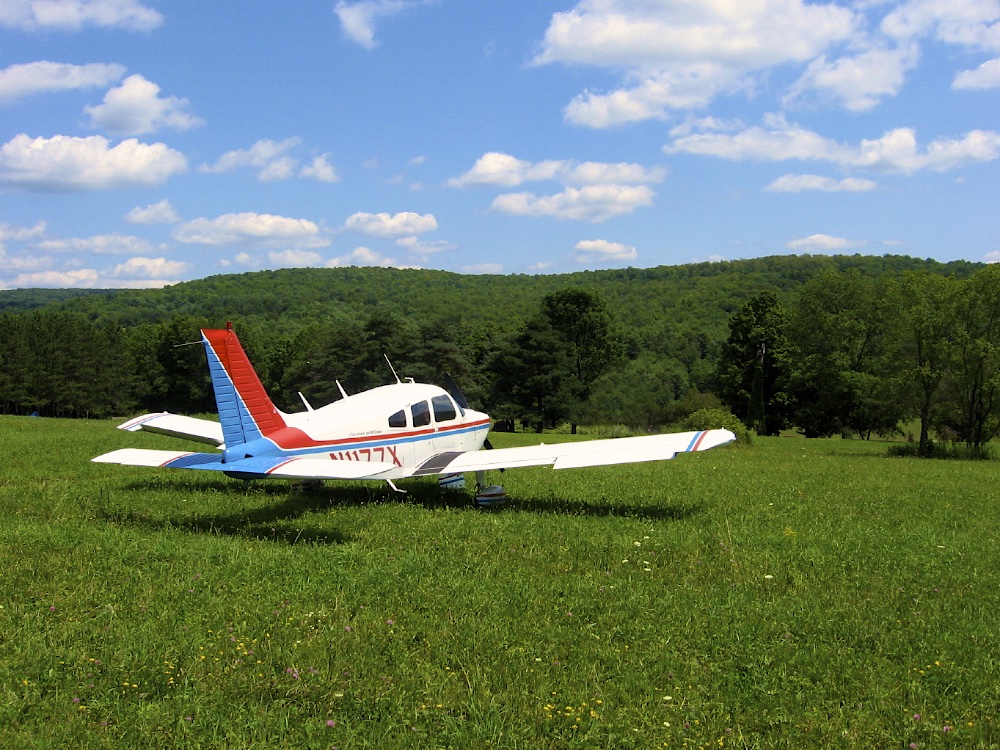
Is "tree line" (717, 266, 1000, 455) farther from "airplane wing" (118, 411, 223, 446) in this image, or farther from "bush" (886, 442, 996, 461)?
"airplane wing" (118, 411, 223, 446)

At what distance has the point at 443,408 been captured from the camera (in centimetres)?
1288

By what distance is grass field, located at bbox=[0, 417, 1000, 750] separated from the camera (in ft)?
15.0

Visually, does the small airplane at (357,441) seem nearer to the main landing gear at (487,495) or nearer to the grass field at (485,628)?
the main landing gear at (487,495)

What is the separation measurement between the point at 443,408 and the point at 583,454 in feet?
8.75

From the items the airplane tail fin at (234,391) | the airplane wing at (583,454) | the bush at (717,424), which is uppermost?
the airplane tail fin at (234,391)

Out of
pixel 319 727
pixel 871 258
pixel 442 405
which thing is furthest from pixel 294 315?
pixel 319 727

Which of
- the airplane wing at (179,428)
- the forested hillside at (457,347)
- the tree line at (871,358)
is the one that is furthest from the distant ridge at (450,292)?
the airplane wing at (179,428)

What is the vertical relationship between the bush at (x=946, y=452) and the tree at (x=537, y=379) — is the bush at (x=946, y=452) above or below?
below

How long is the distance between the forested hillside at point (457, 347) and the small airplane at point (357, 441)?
29.0m

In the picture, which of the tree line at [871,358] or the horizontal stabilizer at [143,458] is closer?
the horizontal stabilizer at [143,458]

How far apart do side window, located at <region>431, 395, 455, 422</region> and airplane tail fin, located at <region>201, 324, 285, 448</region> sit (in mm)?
3181

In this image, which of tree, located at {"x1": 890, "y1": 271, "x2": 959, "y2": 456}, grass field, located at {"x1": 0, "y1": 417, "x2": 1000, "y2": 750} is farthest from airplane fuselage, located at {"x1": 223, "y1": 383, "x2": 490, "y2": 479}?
tree, located at {"x1": 890, "y1": 271, "x2": 959, "y2": 456}

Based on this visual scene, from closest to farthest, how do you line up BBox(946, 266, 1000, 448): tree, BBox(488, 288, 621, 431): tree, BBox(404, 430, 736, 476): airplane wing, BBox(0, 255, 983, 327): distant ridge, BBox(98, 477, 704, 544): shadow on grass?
BBox(98, 477, 704, 544): shadow on grass < BBox(404, 430, 736, 476): airplane wing < BBox(946, 266, 1000, 448): tree < BBox(488, 288, 621, 431): tree < BBox(0, 255, 983, 327): distant ridge

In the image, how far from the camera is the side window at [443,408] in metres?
12.7
